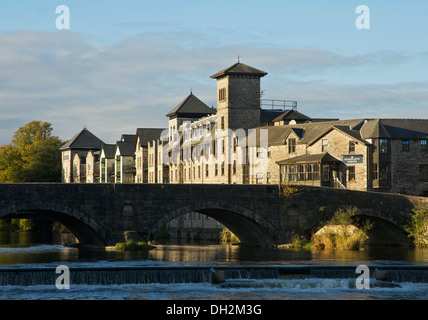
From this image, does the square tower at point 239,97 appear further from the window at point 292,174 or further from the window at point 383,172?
the window at point 383,172

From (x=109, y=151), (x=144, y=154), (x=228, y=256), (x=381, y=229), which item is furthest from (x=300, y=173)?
(x=109, y=151)

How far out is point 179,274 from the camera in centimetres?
3638

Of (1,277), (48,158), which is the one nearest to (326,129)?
(1,277)

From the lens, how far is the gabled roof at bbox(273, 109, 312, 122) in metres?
94.4

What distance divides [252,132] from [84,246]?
3230 cm

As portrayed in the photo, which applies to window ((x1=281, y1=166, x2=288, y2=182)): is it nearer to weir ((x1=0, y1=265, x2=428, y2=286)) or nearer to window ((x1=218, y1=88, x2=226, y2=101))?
window ((x1=218, y1=88, x2=226, y2=101))

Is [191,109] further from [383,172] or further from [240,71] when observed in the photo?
[383,172]

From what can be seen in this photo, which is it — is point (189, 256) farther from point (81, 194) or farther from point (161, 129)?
point (161, 129)

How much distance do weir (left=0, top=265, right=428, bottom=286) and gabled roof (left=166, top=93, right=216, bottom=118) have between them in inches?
2900

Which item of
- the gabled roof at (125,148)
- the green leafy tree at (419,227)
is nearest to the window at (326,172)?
the green leafy tree at (419,227)

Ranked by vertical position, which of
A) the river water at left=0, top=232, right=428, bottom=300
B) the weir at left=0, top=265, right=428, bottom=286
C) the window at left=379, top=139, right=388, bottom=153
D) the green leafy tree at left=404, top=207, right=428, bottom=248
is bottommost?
the river water at left=0, top=232, right=428, bottom=300

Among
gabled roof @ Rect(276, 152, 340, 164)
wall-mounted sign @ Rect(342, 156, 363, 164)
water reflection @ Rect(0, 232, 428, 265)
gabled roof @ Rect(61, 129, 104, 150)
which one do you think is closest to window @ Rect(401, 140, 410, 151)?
wall-mounted sign @ Rect(342, 156, 363, 164)

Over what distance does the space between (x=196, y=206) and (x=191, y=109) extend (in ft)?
184

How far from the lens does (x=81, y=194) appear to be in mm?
53594
